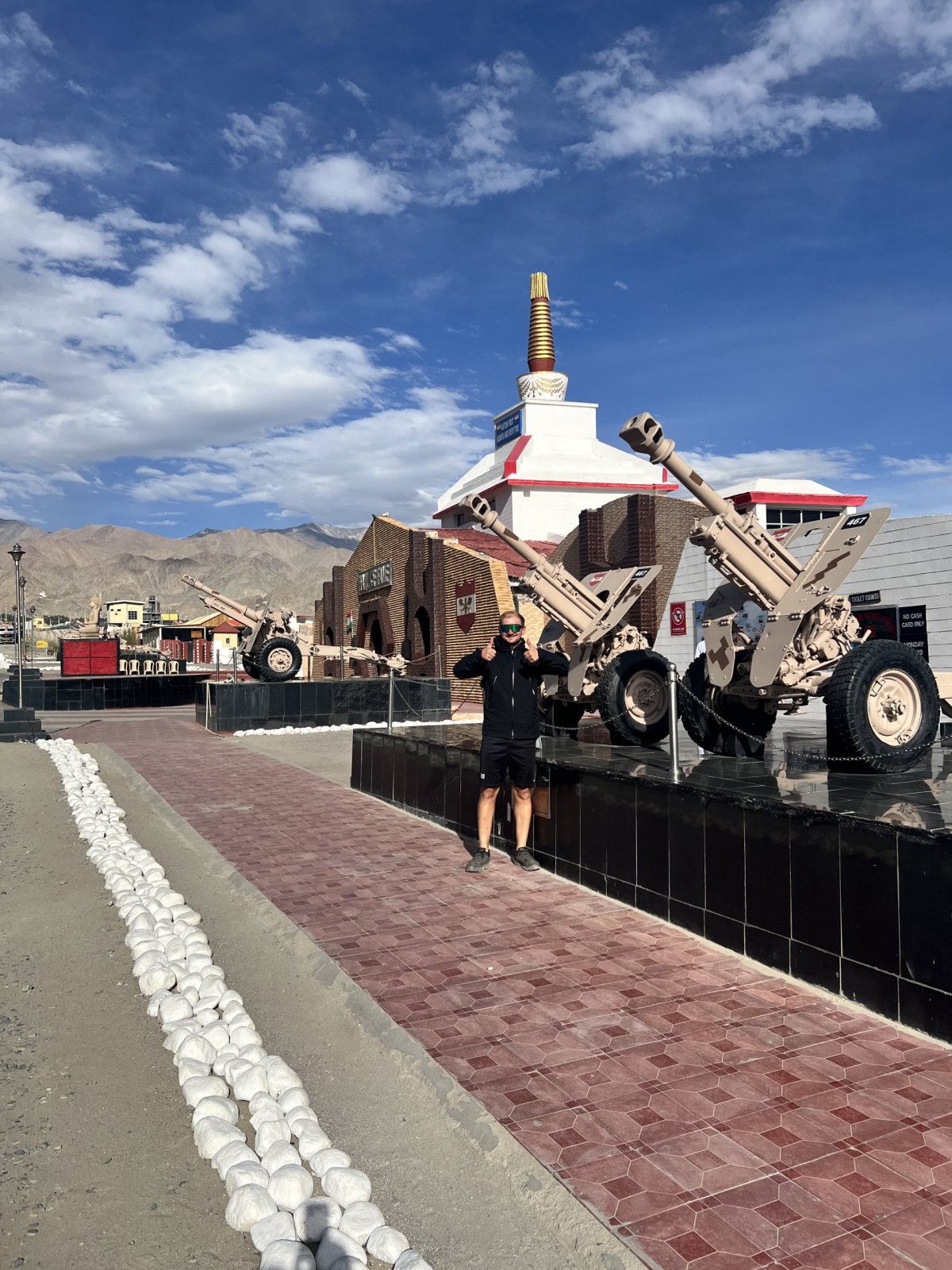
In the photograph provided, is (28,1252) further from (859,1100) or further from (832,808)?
(832,808)

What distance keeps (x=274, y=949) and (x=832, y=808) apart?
9.77 ft

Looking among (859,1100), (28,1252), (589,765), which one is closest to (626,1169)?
(859,1100)

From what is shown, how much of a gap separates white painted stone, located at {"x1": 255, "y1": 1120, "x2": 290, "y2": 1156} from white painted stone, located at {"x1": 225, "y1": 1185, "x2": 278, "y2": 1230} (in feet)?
0.97

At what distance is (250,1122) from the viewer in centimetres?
313

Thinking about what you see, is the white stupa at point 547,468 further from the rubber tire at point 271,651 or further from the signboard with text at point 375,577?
the rubber tire at point 271,651

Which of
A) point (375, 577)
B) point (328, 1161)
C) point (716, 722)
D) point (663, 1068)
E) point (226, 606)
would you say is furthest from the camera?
point (375, 577)

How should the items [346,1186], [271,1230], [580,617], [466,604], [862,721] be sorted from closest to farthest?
[271,1230] → [346,1186] → [862,721] → [580,617] → [466,604]

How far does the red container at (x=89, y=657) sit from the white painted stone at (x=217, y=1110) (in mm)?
27745

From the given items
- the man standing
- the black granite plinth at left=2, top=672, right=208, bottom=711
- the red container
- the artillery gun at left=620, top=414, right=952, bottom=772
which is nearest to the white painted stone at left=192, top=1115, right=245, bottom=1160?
the man standing

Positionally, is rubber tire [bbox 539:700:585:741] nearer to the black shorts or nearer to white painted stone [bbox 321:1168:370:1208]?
the black shorts

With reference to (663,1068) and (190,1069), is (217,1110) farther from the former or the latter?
(663,1068)

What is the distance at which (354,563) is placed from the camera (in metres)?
34.1

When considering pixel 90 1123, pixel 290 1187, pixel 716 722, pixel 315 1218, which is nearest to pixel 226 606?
pixel 716 722

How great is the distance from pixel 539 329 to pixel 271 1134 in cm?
4406
